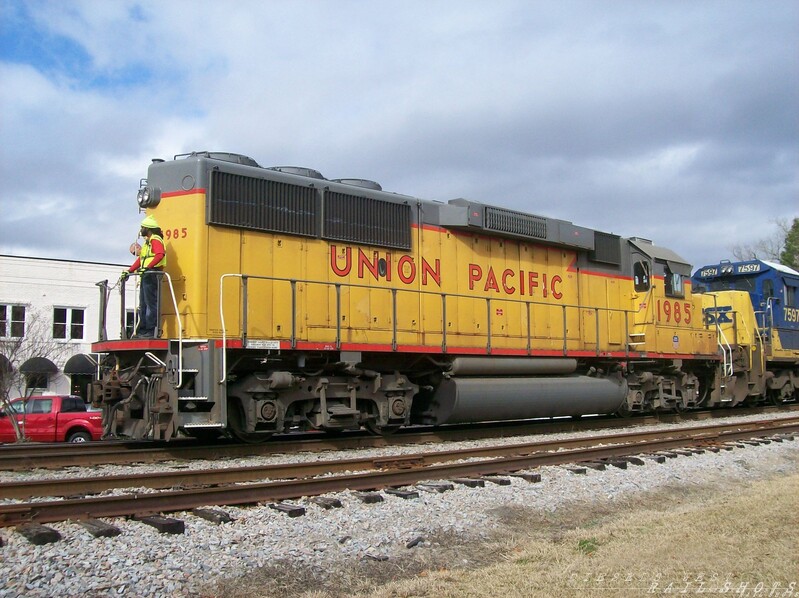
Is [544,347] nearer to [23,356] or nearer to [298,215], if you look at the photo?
[298,215]

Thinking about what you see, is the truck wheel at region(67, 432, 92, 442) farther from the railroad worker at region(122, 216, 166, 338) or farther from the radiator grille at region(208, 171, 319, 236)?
the radiator grille at region(208, 171, 319, 236)

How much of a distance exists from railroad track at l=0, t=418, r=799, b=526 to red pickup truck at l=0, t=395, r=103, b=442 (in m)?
9.51

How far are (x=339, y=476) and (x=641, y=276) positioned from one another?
1077 centimetres

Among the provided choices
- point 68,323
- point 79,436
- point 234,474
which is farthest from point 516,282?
point 68,323

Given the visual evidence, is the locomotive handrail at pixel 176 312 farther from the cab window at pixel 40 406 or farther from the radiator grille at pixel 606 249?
the radiator grille at pixel 606 249

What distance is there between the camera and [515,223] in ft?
44.7

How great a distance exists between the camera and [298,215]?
10883mm

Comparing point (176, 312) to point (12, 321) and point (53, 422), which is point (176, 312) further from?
point (12, 321)

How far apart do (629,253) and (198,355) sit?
10.5 m

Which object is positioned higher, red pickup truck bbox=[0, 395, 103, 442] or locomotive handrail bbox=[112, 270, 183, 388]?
locomotive handrail bbox=[112, 270, 183, 388]

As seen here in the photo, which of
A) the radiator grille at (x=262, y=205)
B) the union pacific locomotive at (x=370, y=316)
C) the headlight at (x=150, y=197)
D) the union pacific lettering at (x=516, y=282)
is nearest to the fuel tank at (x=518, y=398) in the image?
the union pacific locomotive at (x=370, y=316)

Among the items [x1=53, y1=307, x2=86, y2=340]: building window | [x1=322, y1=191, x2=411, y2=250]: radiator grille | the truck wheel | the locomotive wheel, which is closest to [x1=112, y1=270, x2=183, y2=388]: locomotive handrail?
the locomotive wheel

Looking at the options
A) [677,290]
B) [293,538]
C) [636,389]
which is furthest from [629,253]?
[293,538]

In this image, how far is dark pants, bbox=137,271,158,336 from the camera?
9.68 meters
